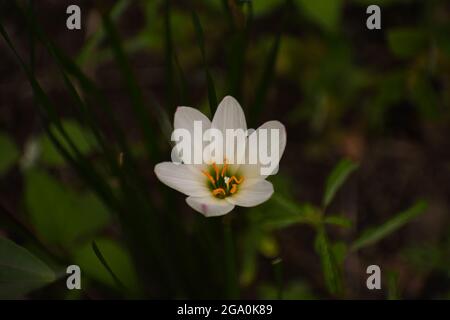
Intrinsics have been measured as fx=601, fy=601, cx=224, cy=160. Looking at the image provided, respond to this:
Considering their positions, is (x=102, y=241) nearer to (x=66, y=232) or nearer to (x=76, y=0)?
(x=66, y=232)

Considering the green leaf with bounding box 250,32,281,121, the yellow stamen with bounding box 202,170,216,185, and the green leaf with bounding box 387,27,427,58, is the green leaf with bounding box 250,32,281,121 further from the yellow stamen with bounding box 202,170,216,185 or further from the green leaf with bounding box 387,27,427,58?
the green leaf with bounding box 387,27,427,58

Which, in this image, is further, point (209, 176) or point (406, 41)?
point (406, 41)

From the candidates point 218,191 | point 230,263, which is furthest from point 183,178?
point 230,263

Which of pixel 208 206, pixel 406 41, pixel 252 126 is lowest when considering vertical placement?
pixel 208 206

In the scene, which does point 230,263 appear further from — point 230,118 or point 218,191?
point 230,118
